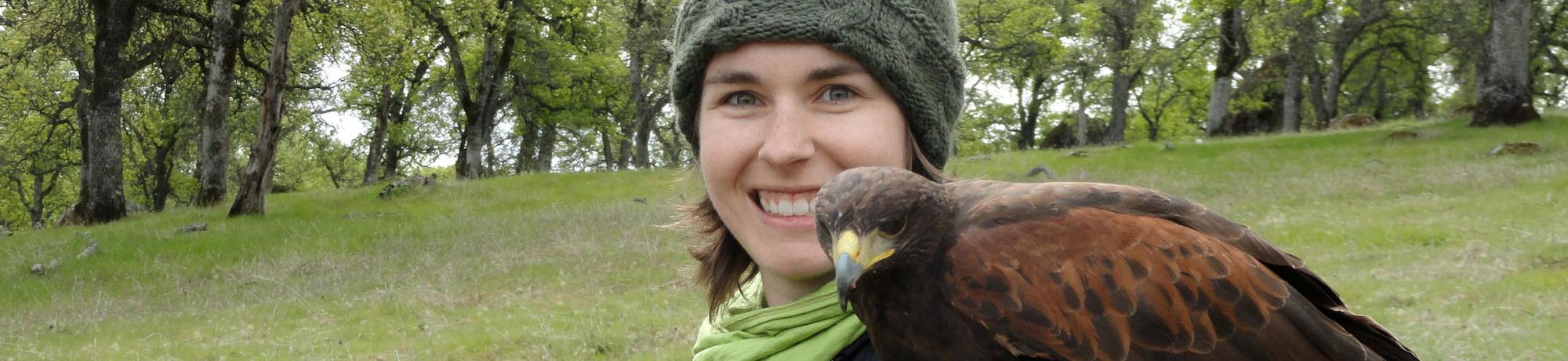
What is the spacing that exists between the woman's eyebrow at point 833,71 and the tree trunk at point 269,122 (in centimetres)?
1879

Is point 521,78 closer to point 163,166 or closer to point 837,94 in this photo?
point 163,166

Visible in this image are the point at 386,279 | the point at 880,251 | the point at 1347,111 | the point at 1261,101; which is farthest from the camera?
the point at 1347,111

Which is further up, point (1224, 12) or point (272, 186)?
point (1224, 12)

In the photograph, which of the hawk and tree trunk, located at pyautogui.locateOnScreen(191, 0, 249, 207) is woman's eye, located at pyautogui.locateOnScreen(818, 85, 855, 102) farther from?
tree trunk, located at pyautogui.locateOnScreen(191, 0, 249, 207)

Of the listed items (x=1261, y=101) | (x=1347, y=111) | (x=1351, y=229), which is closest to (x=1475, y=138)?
(x=1351, y=229)

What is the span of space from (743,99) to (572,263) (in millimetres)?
11922

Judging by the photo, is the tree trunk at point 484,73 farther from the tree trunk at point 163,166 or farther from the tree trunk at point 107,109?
the tree trunk at point 107,109

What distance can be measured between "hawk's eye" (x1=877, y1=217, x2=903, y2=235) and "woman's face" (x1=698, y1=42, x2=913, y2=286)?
275 millimetres

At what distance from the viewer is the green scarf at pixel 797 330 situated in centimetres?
293

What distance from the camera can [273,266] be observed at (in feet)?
51.0

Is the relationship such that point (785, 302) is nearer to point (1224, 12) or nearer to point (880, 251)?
point (880, 251)

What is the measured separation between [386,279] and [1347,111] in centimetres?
4628

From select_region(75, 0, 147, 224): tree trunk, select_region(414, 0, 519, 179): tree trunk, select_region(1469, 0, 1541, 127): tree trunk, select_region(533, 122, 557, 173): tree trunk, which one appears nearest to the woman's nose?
select_region(75, 0, 147, 224): tree trunk

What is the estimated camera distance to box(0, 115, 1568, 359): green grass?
905 cm
